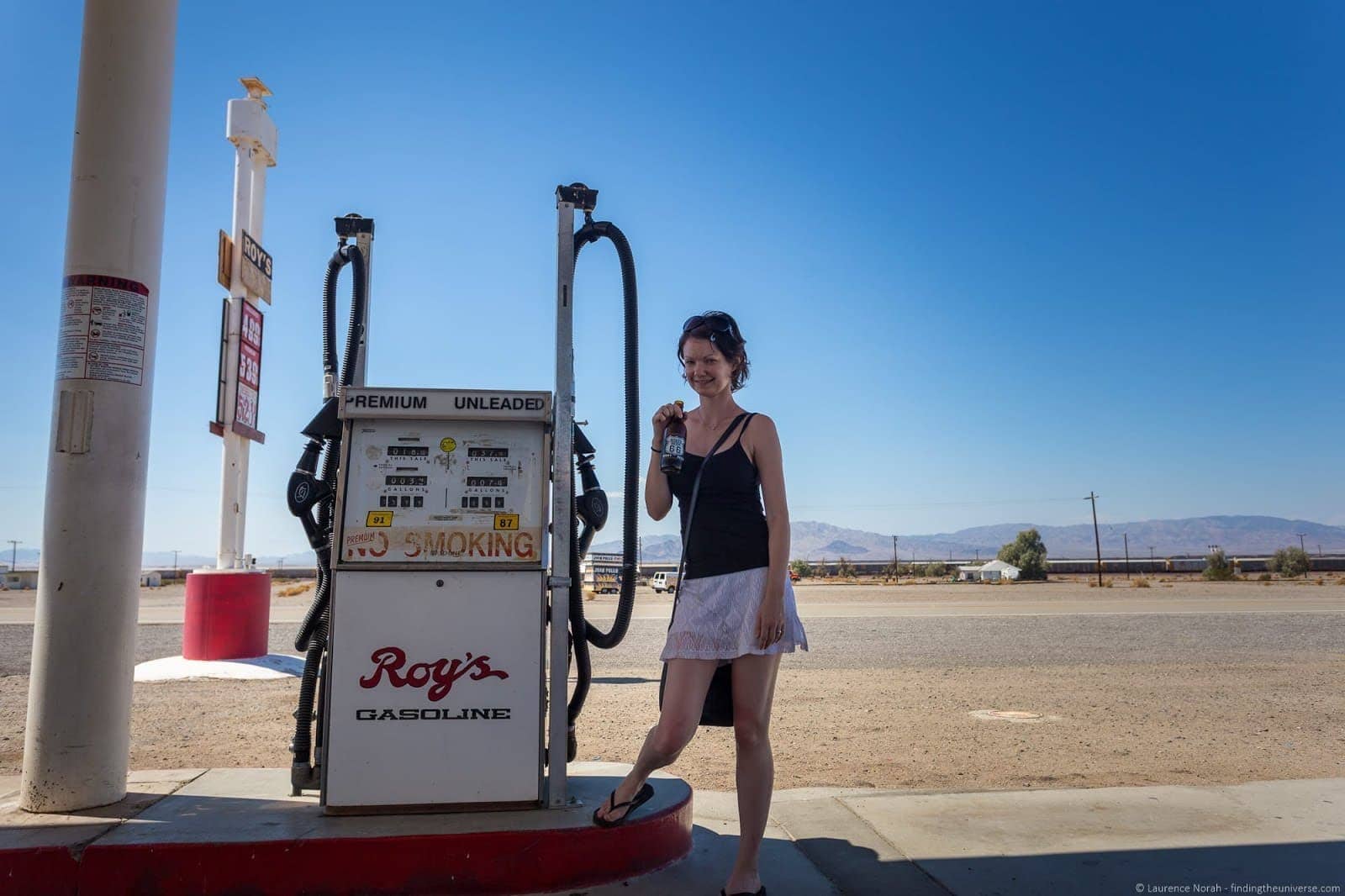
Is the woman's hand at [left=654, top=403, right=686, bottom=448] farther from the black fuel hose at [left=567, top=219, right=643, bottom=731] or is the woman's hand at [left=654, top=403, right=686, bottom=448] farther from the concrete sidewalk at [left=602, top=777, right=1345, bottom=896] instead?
the concrete sidewalk at [left=602, top=777, right=1345, bottom=896]

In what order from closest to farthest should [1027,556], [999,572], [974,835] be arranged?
[974,835]
[999,572]
[1027,556]

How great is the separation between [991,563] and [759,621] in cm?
9215

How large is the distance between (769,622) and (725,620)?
175mm

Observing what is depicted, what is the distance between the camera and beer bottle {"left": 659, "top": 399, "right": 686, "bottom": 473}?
139 inches

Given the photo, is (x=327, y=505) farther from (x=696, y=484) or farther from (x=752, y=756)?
(x=752, y=756)

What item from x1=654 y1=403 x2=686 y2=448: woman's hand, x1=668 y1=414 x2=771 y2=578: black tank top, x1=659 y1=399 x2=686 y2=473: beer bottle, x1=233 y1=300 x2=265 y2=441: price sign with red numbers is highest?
x1=233 y1=300 x2=265 y2=441: price sign with red numbers

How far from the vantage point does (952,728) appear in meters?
7.65

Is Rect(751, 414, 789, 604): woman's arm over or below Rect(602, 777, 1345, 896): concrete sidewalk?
over

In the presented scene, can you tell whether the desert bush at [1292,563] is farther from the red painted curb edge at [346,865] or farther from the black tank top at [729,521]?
the red painted curb edge at [346,865]


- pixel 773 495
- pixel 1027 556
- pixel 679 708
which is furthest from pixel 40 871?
pixel 1027 556

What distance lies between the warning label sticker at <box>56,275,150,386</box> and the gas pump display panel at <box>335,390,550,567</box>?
1.04m

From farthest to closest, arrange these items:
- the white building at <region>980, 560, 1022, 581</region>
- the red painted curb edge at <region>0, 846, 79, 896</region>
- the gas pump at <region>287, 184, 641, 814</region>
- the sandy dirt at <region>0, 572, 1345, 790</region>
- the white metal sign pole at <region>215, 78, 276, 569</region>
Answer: the white building at <region>980, 560, 1022, 581</region>
the white metal sign pole at <region>215, 78, 276, 569</region>
the sandy dirt at <region>0, 572, 1345, 790</region>
the gas pump at <region>287, 184, 641, 814</region>
the red painted curb edge at <region>0, 846, 79, 896</region>

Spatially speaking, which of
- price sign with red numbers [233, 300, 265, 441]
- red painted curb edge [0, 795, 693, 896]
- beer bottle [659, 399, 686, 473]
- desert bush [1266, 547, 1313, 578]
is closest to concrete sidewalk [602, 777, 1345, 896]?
red painted curb edge [0, 795, 693, 896]

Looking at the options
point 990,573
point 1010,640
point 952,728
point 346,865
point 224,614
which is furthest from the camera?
point 990,573
